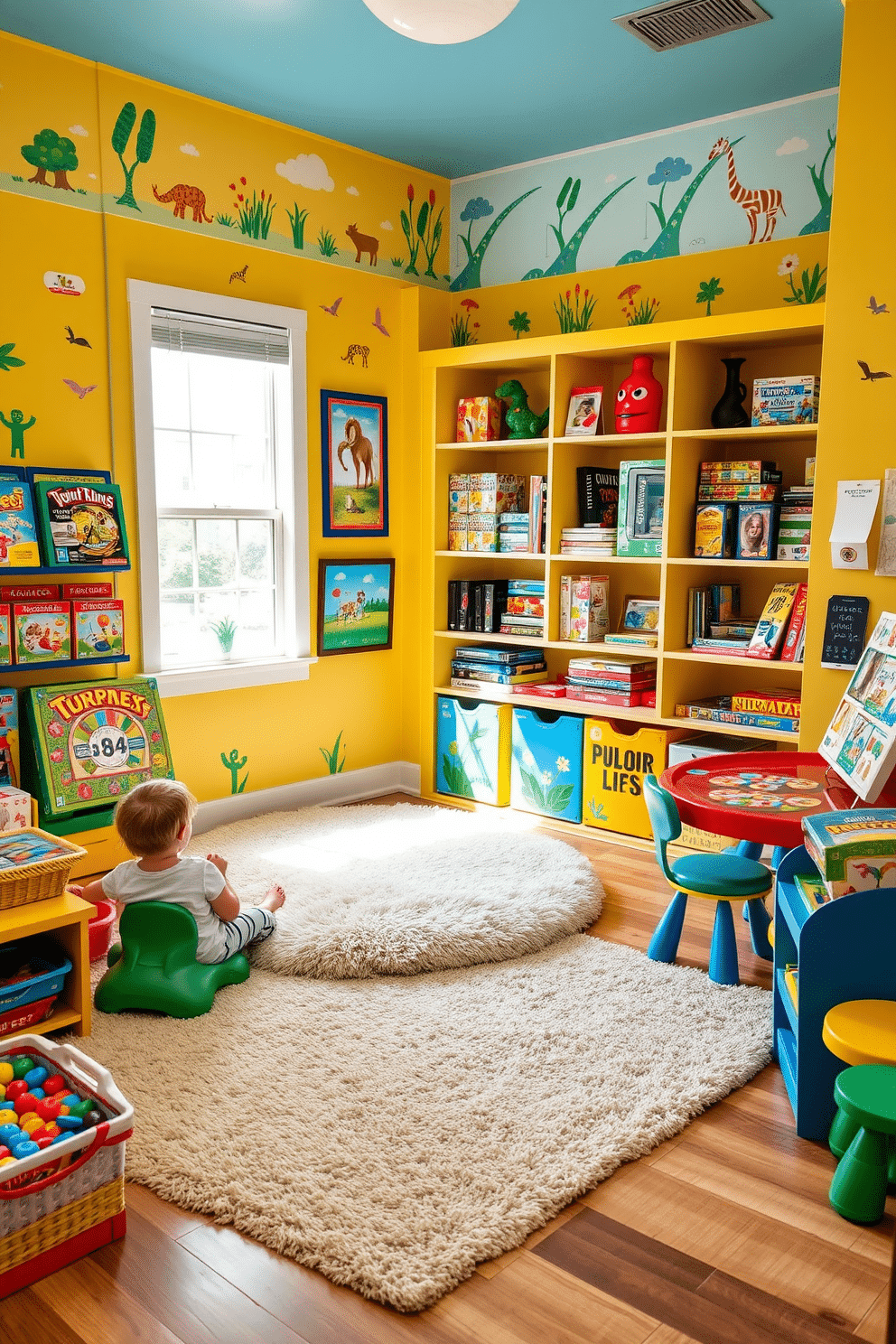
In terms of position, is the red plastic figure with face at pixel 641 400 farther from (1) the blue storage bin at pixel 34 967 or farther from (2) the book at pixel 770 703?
(1) the blue storage bin at pixel 34 967

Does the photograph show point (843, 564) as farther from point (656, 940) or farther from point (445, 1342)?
point (445, 1342)

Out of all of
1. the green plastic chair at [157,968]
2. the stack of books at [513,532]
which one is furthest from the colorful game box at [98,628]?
the stack of books at [513,532]

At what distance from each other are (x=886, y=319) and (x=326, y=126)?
243 centimetres

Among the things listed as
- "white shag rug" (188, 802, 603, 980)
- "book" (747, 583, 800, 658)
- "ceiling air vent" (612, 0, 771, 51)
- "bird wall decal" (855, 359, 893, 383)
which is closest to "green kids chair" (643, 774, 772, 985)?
"white shag rug" (188, 802, 603, 980)

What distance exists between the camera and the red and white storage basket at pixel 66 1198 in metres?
1.73

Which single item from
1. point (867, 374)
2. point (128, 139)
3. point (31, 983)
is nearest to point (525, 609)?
point (867, 374)

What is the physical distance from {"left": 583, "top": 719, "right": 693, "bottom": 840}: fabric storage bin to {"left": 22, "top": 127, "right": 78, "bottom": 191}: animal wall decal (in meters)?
2.80

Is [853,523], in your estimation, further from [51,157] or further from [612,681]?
[51,157]

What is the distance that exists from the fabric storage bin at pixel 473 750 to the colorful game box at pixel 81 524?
1.71m

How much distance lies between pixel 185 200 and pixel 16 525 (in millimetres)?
1460

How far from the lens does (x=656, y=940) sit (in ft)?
10.00

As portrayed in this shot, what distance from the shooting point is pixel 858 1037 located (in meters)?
1.88

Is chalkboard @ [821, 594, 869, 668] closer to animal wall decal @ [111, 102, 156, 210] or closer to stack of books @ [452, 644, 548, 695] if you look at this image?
stack of books @ [452, 644, 548, 695]

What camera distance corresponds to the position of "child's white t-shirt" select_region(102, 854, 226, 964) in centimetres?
267
